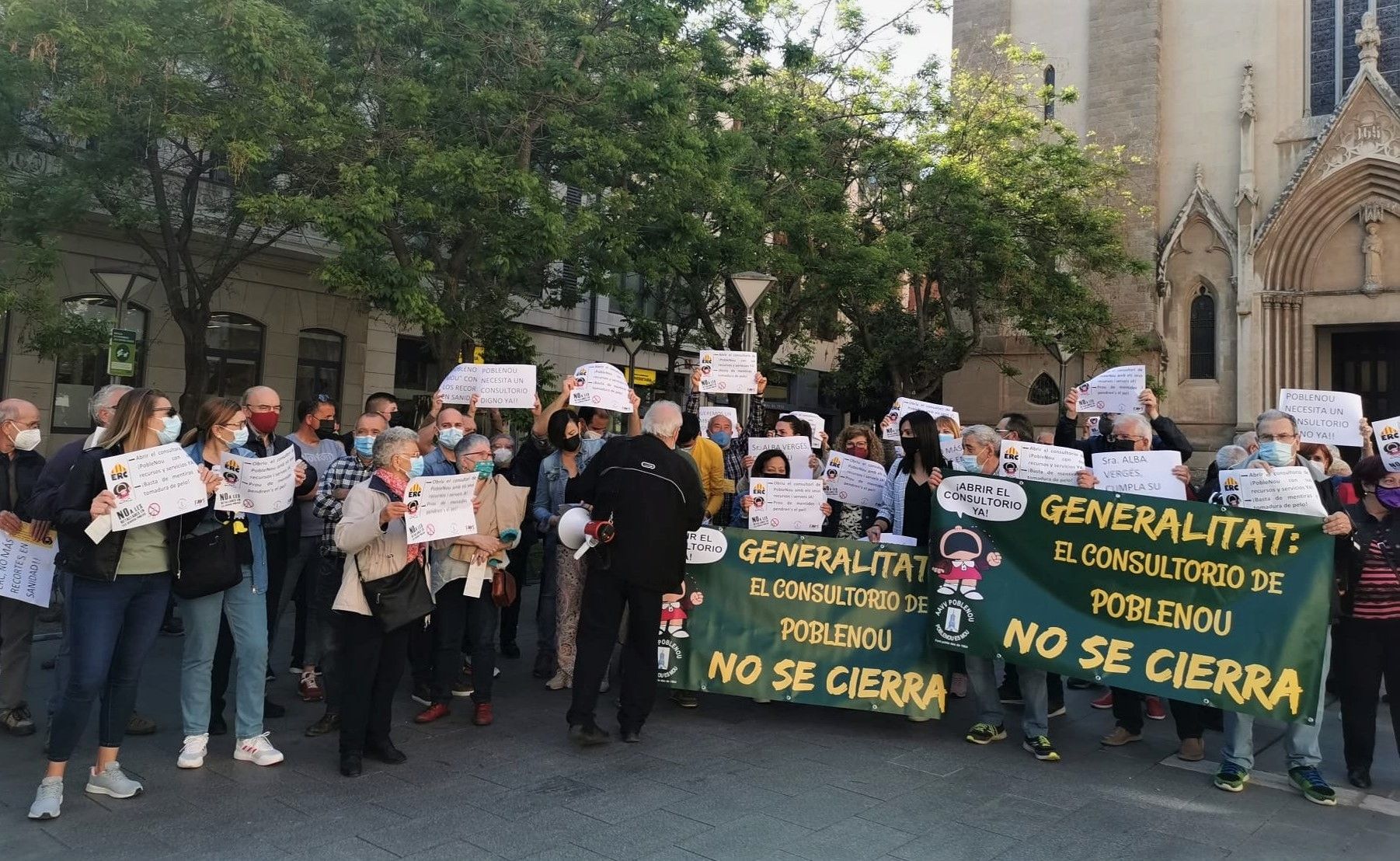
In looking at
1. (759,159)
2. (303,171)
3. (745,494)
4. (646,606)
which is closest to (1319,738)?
(745,494)

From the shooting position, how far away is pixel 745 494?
291 inches

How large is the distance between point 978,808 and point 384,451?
3.70 meters

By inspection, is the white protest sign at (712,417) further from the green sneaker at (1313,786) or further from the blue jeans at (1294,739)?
the green sneaker at (1313,786)

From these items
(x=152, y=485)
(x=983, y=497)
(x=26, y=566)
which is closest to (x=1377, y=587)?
(x=983, y=497)

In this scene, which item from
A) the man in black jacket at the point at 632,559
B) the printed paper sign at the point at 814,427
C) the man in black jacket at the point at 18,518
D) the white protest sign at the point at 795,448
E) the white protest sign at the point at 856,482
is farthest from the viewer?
the printed paper sign at the point at 814,427

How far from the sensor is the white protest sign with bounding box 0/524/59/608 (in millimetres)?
5824

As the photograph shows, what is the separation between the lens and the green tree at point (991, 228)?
20.2m

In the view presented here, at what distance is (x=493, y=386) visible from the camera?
28.0 ft

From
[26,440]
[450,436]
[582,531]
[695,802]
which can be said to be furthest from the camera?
[450,436]

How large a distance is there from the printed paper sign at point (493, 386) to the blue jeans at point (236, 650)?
10.2 ft

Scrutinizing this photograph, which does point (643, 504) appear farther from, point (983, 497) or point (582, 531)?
point (983, 497)

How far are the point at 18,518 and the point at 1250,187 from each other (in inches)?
1038

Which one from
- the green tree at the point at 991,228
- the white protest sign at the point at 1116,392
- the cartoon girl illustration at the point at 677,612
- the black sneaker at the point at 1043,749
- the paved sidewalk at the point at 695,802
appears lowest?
the paved sidewalk at the point at 695,802

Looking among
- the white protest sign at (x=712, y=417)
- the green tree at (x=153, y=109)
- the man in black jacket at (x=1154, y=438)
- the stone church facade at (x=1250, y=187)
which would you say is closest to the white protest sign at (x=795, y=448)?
the white protest sign at (x=712, y=417)
